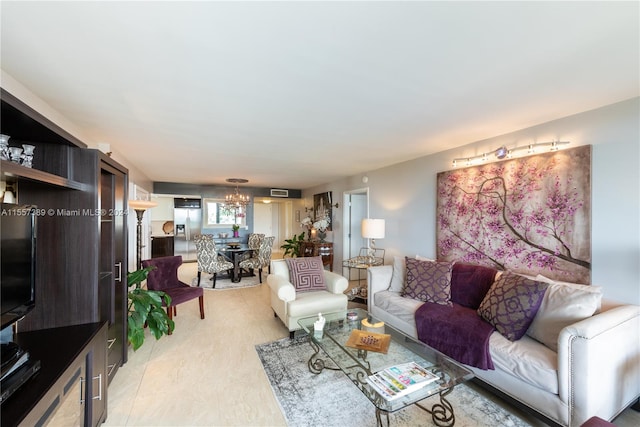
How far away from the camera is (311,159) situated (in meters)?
4.07

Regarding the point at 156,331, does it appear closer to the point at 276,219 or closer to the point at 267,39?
the point at 267,39

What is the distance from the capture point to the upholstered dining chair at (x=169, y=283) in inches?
123

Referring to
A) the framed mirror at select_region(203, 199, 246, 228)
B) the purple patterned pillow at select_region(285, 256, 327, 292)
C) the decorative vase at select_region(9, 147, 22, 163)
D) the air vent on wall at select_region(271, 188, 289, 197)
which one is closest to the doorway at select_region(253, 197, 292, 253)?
the air vent on wall at select_region(271, 188, 289, 197)

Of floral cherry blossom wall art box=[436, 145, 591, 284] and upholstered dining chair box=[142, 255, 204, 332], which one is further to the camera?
upholstered dining chair box=[142, 255, 204, 332]

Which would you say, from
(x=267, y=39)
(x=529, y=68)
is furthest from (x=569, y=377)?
(x=267, y=39)

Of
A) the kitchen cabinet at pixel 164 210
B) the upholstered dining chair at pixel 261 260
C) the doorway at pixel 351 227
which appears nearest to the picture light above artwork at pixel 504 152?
the doorway at pixel 351 227

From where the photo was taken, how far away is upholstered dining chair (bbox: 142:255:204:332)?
3137 millimetres

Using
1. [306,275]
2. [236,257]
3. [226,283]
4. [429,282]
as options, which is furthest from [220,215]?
[429,282]

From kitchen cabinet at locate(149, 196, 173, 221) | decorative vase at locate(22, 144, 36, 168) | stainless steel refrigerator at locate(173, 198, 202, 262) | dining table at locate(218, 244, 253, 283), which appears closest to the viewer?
decorative vase at locate(22, 144, 36, 168)

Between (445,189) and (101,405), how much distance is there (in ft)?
12.5

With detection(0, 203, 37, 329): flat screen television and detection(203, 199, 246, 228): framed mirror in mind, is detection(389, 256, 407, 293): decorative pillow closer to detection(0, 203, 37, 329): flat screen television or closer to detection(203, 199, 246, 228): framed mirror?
detection(0, 203, 37, 329): flat screen television

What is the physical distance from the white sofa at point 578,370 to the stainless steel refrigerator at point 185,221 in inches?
294

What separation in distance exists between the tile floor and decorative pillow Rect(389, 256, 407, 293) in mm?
1403

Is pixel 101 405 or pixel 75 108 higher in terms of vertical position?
pixel 75 108
